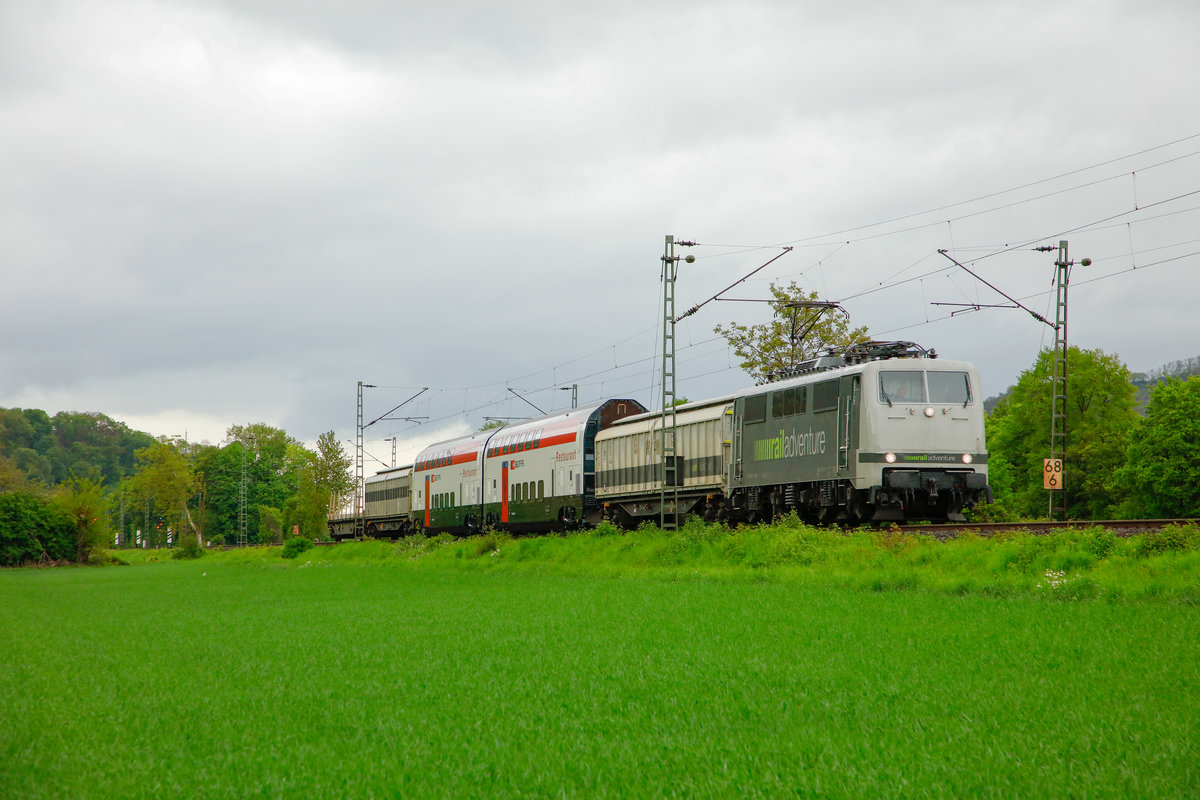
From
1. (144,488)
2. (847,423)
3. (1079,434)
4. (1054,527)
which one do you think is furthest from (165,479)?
(1054,527)

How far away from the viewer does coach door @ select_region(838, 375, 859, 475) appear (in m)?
24.9

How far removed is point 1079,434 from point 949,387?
1597 inches

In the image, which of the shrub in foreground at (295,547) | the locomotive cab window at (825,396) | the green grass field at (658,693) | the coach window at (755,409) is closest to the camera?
the green grass field at (658,693)

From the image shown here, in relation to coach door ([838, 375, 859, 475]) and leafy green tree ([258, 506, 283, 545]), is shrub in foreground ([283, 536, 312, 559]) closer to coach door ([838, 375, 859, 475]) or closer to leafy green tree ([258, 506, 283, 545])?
coach door ([838, 375, 859, 475])

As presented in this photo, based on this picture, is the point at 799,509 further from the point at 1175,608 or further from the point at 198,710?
the point at 198,710

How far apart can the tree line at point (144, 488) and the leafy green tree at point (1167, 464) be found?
52071 mm

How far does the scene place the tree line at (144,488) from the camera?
183 ft

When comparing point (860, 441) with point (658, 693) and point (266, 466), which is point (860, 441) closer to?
point (658, 693)

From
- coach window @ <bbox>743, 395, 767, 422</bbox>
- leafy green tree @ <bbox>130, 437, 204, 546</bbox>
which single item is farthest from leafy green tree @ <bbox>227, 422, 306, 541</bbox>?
coach window @ <bbox>743, 395, 767, 422</bbox>

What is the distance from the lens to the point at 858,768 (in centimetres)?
664

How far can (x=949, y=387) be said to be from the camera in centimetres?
2542

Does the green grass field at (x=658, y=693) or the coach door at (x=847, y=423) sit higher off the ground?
the coach door at (x=847, y=423)

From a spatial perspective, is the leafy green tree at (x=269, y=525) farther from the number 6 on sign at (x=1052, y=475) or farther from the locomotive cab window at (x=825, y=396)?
the locomotive cab window at (x=825, y=396)

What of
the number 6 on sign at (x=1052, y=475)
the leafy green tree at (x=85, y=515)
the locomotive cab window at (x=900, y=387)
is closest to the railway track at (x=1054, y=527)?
the locomotive cab window at (x=900, y=387)
